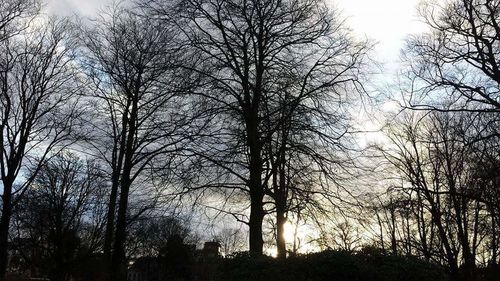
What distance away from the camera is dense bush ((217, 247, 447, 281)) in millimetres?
11602

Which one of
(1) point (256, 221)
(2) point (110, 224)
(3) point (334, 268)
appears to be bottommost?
(3) point (334, 268)

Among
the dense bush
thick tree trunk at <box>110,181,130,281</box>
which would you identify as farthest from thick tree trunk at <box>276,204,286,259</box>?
thick tree trunk at <box>110,181,130,281</box>

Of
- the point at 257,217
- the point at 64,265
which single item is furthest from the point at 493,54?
the point at 64,265

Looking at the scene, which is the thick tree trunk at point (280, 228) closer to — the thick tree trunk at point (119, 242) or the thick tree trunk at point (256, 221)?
the thick tree trunk at point (256, 221)

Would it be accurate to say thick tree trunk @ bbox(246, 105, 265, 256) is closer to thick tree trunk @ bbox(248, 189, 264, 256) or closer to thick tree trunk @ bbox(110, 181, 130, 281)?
thick tree trunk @ bbox(248, 189, 264, 256)

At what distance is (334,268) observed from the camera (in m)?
11.9

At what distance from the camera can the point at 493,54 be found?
14.9 metres

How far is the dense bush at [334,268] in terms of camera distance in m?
11.6

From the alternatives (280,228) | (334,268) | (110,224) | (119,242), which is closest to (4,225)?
(110,224)

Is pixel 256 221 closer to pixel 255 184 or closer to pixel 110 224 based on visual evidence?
pixel 255 184

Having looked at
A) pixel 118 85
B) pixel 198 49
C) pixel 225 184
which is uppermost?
pixel 118 85

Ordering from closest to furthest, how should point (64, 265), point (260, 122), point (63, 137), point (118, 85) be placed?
point (260, 122)
point (118, 85)
point (63, 137)
point (64, 265)

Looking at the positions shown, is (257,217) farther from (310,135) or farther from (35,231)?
(35,231)

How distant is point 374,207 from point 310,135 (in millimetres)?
2884
